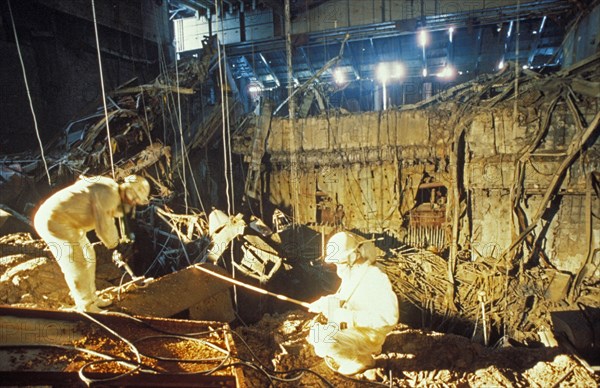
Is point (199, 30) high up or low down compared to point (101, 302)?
up

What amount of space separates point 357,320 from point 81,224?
4030 mm

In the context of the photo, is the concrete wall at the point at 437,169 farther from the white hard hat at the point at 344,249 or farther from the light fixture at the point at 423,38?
the white hard hat at the point at 344,249

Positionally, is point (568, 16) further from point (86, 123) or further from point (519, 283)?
point (86, 123)

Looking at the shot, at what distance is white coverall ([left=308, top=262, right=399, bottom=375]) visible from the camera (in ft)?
11.6

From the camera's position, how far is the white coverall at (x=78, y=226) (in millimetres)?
4395

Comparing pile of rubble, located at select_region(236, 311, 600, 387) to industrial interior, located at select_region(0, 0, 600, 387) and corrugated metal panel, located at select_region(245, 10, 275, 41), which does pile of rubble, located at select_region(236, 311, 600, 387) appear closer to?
industrial interior, located at select_region(0, 0, 600, 387)

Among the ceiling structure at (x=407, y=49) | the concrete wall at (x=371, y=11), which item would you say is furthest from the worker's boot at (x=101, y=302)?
the concrete wall at (x=371, y=11)

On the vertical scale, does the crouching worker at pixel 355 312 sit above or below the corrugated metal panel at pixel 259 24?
below

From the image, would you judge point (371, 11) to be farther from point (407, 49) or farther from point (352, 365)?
point (352, 365)

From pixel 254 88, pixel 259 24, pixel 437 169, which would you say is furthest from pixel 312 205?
pixel 259 24

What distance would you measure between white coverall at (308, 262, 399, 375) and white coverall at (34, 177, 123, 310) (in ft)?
10.7

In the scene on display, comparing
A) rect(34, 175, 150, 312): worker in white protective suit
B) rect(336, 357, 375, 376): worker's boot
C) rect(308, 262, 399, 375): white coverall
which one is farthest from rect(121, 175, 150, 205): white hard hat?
rect(336, 357, 375, 376): worker's boot

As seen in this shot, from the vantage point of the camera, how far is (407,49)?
1378 centimetres

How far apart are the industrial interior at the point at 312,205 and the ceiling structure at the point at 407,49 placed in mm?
101
